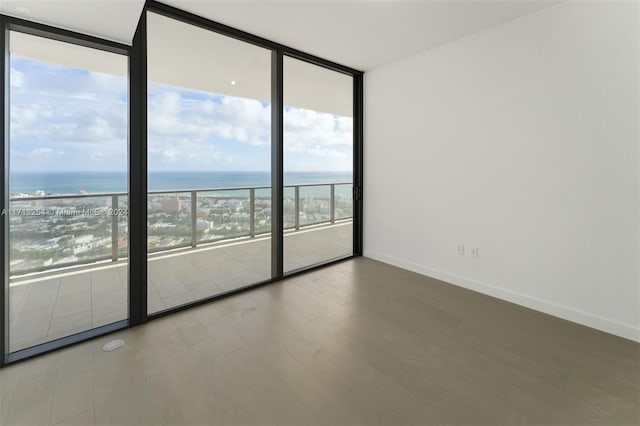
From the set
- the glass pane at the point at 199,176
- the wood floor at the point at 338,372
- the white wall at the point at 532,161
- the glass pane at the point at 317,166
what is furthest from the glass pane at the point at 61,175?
the white wall at the point at 532,161

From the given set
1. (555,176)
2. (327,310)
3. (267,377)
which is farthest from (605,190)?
(267,377)

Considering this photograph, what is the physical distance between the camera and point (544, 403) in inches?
64.6

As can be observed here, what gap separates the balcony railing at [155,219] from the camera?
2.26 meters

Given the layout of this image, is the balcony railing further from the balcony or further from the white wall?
the white wall

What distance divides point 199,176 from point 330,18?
5743 mm

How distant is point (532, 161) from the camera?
9.09 feet

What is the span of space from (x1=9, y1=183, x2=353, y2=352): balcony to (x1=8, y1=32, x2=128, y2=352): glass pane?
10 mm

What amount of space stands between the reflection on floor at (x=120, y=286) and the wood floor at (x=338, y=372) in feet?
1.27

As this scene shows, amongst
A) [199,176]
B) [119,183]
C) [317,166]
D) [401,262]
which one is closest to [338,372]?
[119,183]

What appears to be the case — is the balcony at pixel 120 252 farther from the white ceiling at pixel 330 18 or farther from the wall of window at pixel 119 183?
the white ceiling at pixel 330 18

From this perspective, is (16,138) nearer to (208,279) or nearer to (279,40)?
(208,279)

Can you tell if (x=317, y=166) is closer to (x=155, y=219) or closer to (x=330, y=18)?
(x=155, y=219)

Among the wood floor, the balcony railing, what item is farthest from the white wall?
the balcony railing

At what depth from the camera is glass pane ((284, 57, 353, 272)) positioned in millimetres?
4629
